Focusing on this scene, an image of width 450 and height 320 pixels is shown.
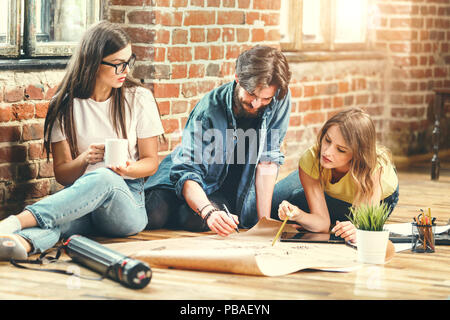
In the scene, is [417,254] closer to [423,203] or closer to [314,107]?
[423,203]

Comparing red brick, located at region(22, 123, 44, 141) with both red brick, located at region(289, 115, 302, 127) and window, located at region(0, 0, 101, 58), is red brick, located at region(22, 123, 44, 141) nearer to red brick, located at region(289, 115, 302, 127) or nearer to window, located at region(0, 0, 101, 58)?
window, located at region(0, 0, 101, 58)

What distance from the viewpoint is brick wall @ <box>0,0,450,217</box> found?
406 centimetres

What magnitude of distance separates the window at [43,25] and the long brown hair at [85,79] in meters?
0.52

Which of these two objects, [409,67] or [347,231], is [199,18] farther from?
[409,67]

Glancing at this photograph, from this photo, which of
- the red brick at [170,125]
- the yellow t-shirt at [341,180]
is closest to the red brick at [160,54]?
the red brick at [170,125]

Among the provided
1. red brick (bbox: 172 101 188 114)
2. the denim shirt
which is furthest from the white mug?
red brick (bbox: 172 101 188 114)

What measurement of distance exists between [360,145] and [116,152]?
1034 mm

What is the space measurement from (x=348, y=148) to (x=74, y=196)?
3.84 ft

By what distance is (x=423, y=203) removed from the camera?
197 inches

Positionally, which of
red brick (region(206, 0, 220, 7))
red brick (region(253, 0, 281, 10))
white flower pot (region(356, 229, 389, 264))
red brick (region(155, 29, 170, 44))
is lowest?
white flower pot (region(356, 229, 389, 264))

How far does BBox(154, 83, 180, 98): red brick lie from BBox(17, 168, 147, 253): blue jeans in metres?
0.91

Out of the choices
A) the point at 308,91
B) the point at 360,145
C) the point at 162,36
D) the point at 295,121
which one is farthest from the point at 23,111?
the point at 308,91

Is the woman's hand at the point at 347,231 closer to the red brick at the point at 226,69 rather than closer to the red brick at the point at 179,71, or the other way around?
the red brick at the point at 179,71
